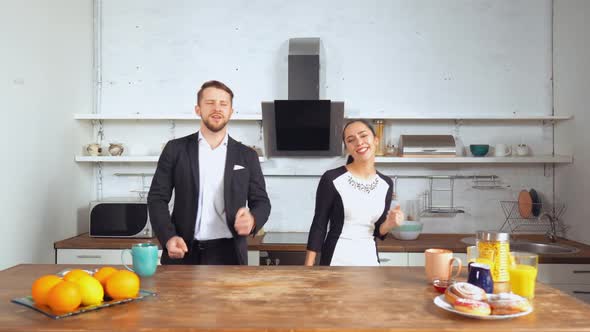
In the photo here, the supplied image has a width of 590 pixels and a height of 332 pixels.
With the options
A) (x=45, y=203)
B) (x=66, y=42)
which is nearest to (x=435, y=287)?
(x=45, y=203)

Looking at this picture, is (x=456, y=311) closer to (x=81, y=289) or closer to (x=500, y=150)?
(x=81, y=289)

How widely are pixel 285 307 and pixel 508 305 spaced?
563mm

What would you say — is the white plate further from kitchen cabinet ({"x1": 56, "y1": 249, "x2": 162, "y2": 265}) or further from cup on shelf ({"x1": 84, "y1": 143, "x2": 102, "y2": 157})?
cup on shelf ({"x1": 84, "y1": 143, "x2": 102, "y2": 157})

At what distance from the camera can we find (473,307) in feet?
4.11

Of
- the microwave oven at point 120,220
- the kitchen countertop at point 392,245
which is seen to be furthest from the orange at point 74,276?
the microwave oven at point 120,220

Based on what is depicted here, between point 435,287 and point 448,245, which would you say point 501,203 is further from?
point 435,287

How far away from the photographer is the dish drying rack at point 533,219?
12.6ft

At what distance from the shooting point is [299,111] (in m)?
3.59

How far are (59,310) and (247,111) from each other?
290 cm

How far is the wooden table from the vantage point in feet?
3.90

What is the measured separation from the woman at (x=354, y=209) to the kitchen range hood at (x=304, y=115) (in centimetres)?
126

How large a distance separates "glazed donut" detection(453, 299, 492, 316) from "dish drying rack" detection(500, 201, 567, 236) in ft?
9.47

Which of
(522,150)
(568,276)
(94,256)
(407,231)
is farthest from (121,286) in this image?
(522,150)

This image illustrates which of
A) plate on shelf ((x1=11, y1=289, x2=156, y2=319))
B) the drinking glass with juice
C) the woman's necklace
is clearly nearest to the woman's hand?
the woman's necklace
